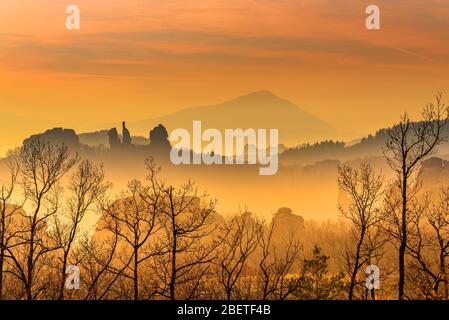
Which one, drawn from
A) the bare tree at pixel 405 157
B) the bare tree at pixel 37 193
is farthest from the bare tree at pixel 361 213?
the bare tree at pixel 37 193

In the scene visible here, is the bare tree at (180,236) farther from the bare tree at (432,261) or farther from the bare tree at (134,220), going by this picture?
the bare tree at (432,261)

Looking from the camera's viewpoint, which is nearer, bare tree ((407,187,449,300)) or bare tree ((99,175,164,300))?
bare tree ((407,187,449,300))

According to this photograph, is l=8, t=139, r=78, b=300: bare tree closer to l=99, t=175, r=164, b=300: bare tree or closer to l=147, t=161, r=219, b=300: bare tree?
l=99, t=175, r=164, b=300: bare tree

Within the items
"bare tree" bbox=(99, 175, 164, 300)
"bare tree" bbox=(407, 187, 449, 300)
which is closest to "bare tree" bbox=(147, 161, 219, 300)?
"bare tree" bbox=(99, 175, 164, 300)

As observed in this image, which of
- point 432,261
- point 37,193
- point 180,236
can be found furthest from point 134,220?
point 432,261

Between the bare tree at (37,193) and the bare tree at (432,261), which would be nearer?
the bare tree at (432,261)

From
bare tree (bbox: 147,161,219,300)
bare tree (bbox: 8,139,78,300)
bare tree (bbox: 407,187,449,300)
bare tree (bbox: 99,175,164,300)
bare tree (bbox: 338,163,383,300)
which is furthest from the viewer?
bare tree (bbox: 338,163,383,300)
